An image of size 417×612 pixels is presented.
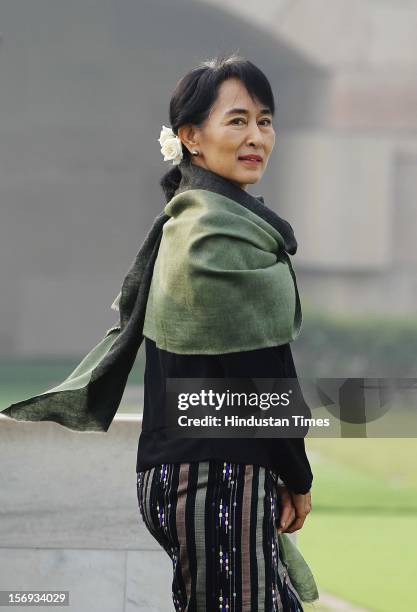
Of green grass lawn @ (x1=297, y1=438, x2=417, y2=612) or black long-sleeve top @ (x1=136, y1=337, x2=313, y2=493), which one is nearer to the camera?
black long-sleeve top @ (x1=136, y1=337, x2=313, y2=493)

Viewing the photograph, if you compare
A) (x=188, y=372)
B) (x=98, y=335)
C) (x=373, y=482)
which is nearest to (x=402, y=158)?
(x=98, y=335)

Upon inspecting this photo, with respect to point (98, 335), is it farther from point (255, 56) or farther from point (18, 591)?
point (18, 591)

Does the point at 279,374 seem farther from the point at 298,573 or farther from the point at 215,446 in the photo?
the point at 298,573

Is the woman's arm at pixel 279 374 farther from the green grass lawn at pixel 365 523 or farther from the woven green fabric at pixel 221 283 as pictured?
the green grass lawn at pixel 365 523

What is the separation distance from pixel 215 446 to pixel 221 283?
0.28 metres

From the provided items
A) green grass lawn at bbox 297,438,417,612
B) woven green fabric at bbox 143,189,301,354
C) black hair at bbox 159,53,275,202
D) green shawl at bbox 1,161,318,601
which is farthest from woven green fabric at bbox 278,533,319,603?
green grass lawn at bbox 297,438,417,612

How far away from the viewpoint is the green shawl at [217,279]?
177 cm

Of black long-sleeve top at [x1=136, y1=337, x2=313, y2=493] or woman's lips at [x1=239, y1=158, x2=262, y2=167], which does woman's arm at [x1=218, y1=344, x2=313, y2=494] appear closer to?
black long-sleeve top at [x1=136, y1=337, x2=313, y2=493]

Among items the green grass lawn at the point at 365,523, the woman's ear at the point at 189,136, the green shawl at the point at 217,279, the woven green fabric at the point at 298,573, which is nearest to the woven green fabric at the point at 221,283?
the green shawl at the point at 217,279

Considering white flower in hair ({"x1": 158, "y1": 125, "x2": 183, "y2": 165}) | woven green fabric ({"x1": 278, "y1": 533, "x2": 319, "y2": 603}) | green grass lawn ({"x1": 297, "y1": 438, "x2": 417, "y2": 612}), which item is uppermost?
white flower in hair ({"x1": 158, "y1": 125, "x2": 183, "y2": 165})

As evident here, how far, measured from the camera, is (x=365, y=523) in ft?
17.9

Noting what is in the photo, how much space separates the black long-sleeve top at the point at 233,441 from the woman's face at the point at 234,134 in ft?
1.08

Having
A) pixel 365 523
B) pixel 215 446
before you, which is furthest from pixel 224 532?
pixel 365 523

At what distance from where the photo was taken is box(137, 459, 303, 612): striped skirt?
5.85 feet
